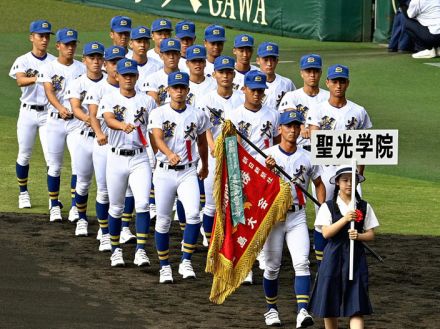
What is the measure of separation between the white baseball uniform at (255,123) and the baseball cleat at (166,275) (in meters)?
1.56

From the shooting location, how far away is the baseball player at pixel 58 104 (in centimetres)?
1669

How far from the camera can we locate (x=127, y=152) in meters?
14.9

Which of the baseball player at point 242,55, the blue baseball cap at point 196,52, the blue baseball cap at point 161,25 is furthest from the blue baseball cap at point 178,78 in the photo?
the blue baseball cap at point 161,25

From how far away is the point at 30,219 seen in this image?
1716 centimetres

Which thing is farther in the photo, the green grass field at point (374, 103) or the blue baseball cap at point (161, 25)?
the green grass field at point (374, 103)

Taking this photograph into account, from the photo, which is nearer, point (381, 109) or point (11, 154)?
point (11, 154)

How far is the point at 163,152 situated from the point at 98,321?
2267mm

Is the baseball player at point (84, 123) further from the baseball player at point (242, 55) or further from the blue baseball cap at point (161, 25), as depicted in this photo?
the baseball player at point (242, 55)

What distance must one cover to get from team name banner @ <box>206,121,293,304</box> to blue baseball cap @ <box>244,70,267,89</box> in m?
1.00

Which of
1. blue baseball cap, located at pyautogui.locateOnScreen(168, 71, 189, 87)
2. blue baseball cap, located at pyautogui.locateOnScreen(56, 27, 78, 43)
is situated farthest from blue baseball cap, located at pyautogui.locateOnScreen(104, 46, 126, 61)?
blue baseball cap, located at pyautogui.locateOnScreen(168, 71, 189, 87)

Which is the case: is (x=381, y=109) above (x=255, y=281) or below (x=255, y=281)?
above

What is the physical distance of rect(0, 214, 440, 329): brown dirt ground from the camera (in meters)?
12.7

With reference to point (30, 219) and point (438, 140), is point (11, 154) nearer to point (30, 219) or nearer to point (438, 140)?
point (30, 219)

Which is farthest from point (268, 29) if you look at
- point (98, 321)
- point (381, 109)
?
point (98, 321)
